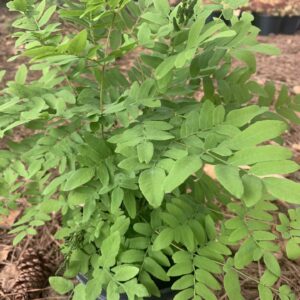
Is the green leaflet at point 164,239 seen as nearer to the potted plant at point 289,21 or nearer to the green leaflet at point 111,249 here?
the green leaflet at point 111,249

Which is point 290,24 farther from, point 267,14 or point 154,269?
point 154,269

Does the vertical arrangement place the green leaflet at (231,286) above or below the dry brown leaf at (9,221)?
above

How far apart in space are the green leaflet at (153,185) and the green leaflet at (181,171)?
0.04 metres

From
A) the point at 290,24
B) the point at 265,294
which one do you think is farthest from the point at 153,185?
the point at 290,24

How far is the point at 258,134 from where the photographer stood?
89cm

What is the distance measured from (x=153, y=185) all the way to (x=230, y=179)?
0.16 metres

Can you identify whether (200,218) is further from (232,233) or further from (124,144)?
(124,144)

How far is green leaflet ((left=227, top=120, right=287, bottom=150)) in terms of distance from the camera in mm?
885

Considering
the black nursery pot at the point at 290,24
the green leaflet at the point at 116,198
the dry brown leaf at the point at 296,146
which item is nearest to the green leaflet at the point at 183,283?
the green leaflet at the point at 116,198

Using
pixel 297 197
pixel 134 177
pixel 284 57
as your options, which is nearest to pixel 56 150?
pixel 134 177

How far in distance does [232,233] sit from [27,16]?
745 mm

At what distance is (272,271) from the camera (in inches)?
42.4

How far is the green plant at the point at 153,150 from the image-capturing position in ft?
2.98

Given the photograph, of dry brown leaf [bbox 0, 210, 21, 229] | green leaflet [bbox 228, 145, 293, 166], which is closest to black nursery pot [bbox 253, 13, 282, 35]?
dry brown leaf [bbox 0, 210, 21, 229]
